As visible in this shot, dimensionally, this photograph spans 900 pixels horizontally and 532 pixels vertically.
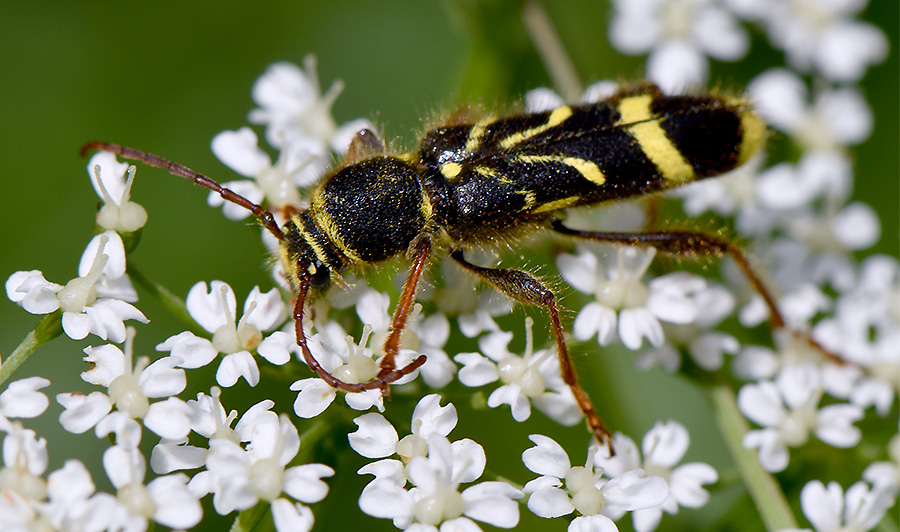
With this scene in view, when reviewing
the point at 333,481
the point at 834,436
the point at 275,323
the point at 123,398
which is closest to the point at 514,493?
the point at 333,481

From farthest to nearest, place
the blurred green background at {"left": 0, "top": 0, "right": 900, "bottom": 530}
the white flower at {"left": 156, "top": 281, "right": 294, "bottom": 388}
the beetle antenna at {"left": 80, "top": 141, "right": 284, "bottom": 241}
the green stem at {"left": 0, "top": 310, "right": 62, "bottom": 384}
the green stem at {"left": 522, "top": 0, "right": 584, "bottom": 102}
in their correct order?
1. the green stem at {"left": 522, "top": 0, "right": 584, "bottom": 102}
2. the blurred green background at {"left": 0, "top": 0, "right": 900, "bottom": 530}
3. the beetle antenna at {"left": 80, "top": 141, "right": 284, "bottom": 241}
4. the white flower at {"left": 156, "top": 281, "right": 294, "bottom": 388}
5. the green stem at {"left": 0, "top": 310, "right": 62, "bottom": 384}

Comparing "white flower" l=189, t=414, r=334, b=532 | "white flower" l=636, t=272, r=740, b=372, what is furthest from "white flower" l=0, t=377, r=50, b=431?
"white flower" l=636, t=272, r=740, b=372

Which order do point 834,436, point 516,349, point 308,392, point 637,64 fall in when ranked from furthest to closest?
point 637,64, point 516,349, point 834,436, point 308,392

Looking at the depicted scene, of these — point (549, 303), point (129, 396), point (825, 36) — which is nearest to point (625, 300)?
point (549, 303)

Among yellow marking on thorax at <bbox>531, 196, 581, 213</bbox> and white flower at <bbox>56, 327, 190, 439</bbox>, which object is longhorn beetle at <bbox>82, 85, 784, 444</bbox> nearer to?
yellow marking on thorax at <bbox>531, 196, 581, 213</bbox>

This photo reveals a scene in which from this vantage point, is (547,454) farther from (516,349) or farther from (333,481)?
(516,349)

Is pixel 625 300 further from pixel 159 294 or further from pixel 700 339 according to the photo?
pixel 159 294
